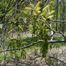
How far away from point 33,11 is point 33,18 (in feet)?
0.36

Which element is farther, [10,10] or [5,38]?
[5,38]

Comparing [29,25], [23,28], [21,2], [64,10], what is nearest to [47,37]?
[29,25]

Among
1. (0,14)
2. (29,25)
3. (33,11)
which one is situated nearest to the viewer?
(33,11)

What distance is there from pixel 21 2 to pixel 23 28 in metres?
0.27

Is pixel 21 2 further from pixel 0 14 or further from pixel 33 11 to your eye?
pixel 33 11

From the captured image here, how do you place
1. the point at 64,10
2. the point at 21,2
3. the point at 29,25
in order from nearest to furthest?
the point at 29,25
the point at 21,2
the point at 64,10

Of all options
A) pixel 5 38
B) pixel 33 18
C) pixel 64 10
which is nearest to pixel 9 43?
pixel 5 38

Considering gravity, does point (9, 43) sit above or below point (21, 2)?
below

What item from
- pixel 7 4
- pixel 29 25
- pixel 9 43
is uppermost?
pixel 7 4

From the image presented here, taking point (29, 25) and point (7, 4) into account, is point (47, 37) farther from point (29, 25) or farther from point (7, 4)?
point (7, 4)

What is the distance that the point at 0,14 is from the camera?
2225mm

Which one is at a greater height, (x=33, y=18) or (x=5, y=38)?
(x=33, y=18)

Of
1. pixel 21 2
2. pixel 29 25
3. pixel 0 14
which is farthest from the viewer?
pixel 21 2

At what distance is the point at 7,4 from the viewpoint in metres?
2.23
